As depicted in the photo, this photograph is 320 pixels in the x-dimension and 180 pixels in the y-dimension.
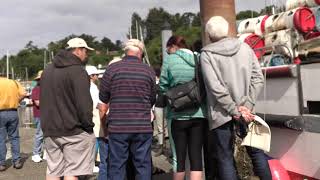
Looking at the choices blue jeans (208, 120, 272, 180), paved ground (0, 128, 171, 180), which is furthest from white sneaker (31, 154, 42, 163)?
blue jeans (208, 120, 272, 180)

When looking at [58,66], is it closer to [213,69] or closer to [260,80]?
[213,69]

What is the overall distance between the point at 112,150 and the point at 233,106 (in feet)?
4.91

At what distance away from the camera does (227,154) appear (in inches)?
176

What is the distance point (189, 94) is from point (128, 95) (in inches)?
25.6

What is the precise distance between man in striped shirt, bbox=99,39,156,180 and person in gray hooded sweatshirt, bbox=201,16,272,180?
0.82 metres

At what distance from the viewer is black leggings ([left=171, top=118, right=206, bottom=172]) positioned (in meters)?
4.87

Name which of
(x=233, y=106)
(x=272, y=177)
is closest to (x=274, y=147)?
(x=272, y=177)

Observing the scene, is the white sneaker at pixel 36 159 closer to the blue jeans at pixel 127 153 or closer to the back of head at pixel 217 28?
the blue jeans at pixel 127 153

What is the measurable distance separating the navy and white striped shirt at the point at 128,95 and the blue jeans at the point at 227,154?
824 mm

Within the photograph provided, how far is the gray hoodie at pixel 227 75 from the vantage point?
4.33 m

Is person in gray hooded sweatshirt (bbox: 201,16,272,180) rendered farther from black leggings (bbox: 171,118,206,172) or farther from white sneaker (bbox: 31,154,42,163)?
white sneaker (bbox: 31,154,42,163)

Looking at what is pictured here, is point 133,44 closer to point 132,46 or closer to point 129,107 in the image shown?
point 132,46

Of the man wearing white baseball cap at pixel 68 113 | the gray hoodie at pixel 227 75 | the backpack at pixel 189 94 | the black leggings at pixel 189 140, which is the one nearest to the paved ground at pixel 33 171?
the black leggings at pixel 189 140

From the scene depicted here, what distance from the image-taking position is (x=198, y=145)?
4945 mm
